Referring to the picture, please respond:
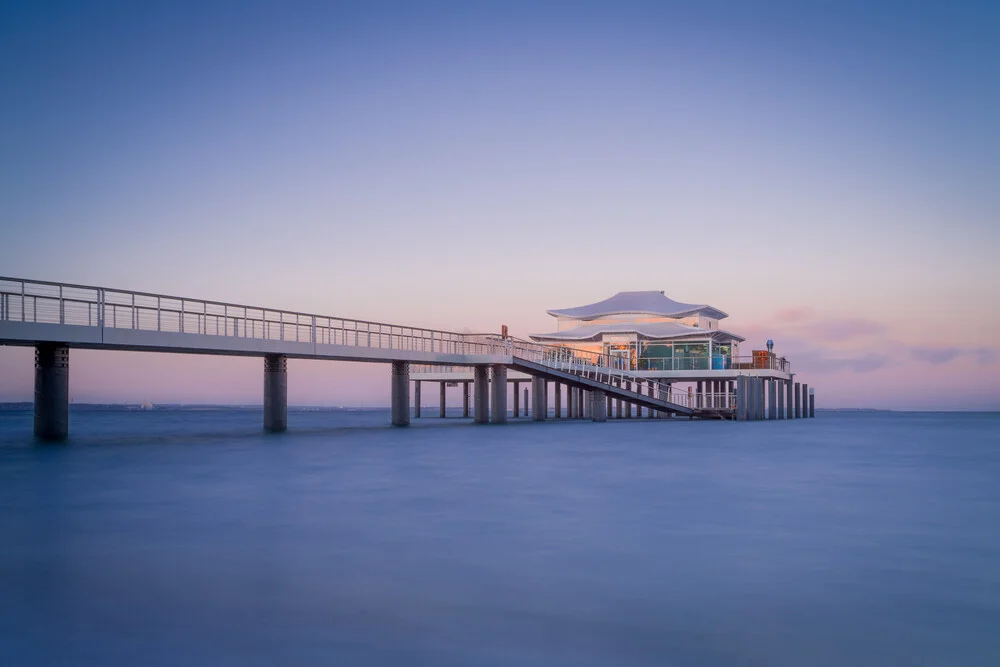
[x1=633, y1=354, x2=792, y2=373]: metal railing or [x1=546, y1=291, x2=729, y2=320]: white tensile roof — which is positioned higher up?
[x1=546, y1=291, x2=729, y2=320]: white tensile roof

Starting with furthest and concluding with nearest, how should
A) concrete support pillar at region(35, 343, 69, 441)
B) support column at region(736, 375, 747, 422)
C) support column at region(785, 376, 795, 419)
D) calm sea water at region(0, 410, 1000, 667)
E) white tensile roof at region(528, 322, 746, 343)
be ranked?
support column at region(785, 376, 795, 419), white tensile roof at region(528, 322, 746, 343), support column at region(736, 375, 747, 422), concrete support pillar at region(35, 343, 69, 441), calm sea water at region(0, 410, 1000, 667)

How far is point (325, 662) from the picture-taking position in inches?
197

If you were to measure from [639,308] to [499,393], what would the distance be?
18005 millimetres

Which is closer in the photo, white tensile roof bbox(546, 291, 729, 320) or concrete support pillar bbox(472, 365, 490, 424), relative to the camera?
concrete support pillar bbox(472, 365, 490, 424)

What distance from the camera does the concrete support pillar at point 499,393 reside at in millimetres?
40438

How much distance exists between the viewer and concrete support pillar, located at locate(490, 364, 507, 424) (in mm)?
40438

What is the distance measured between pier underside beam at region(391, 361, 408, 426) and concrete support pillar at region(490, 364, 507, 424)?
4548mm

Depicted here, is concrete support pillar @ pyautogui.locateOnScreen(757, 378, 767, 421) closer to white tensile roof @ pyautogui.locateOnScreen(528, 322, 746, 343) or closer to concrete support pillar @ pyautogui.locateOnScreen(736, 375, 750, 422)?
concrete support pillar @ pyautogui.locateOnScreen(736, 375, 750, 422)

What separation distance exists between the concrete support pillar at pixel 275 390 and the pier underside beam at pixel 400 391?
5691 mm

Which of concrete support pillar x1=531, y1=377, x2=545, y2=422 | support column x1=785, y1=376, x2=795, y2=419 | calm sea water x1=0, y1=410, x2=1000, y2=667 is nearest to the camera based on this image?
calm sea water x1=0, y1=410, x2=1000, y2=667

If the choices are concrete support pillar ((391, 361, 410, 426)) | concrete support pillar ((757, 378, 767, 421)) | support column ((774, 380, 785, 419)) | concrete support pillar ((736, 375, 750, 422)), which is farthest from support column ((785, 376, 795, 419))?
concrete support pillar ((391, 361, 410, 426))

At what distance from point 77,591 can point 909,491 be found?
1379 cm

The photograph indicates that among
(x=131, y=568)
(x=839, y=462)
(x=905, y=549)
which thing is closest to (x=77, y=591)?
(x=131, y=568)

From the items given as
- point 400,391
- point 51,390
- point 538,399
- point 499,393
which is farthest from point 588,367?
point 51,390
